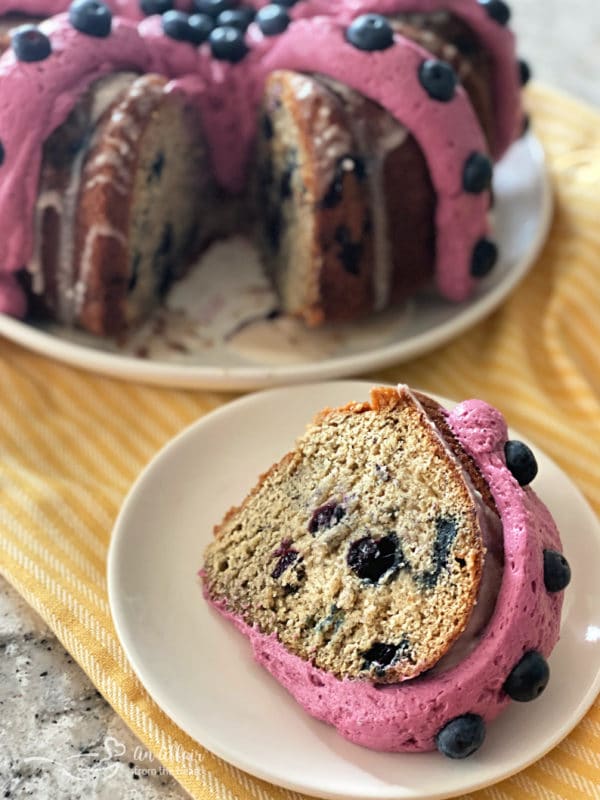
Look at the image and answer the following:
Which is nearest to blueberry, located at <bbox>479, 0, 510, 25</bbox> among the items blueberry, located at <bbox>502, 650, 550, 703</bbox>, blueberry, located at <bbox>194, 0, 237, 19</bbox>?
blueberry, located at <bbox>194, 0, 237, 19</bbox>

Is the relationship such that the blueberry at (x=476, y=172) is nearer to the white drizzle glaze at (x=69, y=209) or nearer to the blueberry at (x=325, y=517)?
the white drizzle glaze at (x=69, y=209)

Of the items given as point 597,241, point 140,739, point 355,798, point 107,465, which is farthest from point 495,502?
point 597,241

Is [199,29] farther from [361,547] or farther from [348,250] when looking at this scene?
[361,547]

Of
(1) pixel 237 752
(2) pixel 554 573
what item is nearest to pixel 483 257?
(2) pixel 554 573

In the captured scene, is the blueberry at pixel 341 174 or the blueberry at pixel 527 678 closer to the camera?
the blueberry at pixel 527 678

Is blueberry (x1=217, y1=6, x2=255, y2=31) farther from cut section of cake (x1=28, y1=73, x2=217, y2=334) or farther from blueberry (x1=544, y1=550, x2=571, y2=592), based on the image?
blueberry (x1=544, y1=550, x2=571, y2=592)

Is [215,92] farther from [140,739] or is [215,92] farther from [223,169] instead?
[140,739]

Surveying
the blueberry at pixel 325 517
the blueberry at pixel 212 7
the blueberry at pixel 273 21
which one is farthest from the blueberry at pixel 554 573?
the blueberry at pixel 212 7
